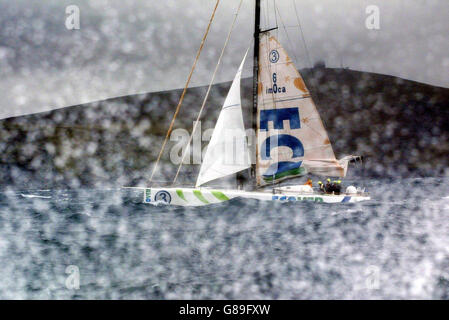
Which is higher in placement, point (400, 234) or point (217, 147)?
point (217, 147)

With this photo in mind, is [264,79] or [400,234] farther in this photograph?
[264,79]

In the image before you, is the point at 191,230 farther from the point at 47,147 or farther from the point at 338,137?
the point at 338,137

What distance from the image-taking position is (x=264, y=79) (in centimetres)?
2083

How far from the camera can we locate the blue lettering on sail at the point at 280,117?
67.0 feet

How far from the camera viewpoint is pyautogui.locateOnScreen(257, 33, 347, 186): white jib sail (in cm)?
2034

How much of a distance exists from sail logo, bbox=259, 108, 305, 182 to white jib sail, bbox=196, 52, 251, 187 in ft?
5.98

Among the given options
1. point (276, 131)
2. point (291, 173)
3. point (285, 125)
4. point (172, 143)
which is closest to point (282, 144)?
point (276, 131)

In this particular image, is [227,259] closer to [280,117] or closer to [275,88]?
[280,117]

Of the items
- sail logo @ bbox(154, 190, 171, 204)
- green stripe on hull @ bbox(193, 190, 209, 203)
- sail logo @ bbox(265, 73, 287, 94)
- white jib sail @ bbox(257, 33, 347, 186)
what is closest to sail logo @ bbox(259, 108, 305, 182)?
white jib sail @ bbox(257, 33, 347, 186)

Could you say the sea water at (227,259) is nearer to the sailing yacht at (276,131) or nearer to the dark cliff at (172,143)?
the sailing yacht at (276,131)

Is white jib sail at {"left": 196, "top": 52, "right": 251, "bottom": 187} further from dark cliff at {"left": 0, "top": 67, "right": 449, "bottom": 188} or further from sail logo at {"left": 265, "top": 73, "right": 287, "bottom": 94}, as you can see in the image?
dark cliff at {"left": 0, "top": 67, "right": 449, "bottom": 188}

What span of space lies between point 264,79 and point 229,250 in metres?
11.8

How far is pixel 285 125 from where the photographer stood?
20.5 meters
